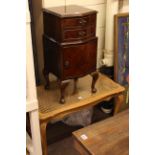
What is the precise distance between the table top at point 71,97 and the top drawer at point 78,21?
528 mm

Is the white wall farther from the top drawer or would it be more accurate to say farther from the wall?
the top drawer

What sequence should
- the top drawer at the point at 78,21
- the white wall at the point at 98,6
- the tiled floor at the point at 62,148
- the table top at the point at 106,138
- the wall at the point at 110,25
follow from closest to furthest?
the table top at the point at 106,138 < the top drawer at the point at 78,21 < the white wall at the point at 98,6 < the tiled floor at the point at 62,148 < the wall at the point at 110,25

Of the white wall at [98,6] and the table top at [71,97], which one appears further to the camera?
the white wall at [98,6]

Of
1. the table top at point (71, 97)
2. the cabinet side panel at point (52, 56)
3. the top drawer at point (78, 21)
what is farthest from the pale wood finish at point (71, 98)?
the top drawer at point (78, 21)

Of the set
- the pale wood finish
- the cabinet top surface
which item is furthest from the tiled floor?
the cabinet top surface

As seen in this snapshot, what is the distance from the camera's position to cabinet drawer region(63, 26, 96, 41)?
142 cm

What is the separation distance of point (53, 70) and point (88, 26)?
14.8 inches

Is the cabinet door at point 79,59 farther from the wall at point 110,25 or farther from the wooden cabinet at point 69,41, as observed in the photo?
the wall at point 110,25

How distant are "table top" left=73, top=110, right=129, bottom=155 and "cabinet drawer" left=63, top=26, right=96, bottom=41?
548 mm

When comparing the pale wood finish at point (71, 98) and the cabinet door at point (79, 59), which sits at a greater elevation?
the cabinet door at point (79, 59)

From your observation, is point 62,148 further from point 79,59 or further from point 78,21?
point 78,21

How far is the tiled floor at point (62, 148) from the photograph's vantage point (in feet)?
5.97
